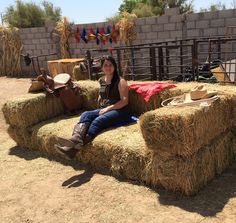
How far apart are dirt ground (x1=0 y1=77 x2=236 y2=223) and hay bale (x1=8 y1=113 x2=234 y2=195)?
10 centimetres

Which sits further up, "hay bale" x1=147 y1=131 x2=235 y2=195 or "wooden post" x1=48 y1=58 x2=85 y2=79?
"wooden post" x1=48 y1=58 x2=85 y2=79

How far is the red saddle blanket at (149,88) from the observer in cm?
448

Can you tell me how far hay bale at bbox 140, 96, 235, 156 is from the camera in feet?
10.7

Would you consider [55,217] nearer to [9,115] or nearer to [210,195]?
[210,195]

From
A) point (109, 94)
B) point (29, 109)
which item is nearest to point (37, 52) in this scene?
point (29, 109)

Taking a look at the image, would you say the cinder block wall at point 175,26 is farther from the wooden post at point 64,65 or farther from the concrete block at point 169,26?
the wooden post at point 64,65

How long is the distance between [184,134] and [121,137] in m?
0.98

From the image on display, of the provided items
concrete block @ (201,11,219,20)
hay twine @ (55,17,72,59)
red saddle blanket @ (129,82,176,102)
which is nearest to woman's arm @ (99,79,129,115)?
red saddle blanket @ (129,82,176,102)

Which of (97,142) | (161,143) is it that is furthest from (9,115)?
(161,143)

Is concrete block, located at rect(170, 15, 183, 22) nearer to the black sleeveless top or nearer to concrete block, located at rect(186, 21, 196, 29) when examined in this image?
concrete block, located at rect(186, 21, 196, 29)

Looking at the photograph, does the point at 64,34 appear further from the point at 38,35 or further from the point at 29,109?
the point at 29,109

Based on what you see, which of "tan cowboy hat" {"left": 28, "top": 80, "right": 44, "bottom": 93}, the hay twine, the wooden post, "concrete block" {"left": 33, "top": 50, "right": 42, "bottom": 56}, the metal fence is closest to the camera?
"tan cowboy hat" {"left": 28, "top": 80, "right": 44, "bottom": 93}

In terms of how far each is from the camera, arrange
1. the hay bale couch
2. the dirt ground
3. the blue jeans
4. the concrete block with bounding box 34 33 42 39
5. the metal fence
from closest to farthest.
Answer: the dirt ground < the hay bale couch < the blue jeans < the metal fence < the concrete block with bounding box 34 33 42 39

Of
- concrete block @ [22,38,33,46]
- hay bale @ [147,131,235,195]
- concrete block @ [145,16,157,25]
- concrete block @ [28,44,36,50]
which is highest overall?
concrete block @ [145,16,157,25]
